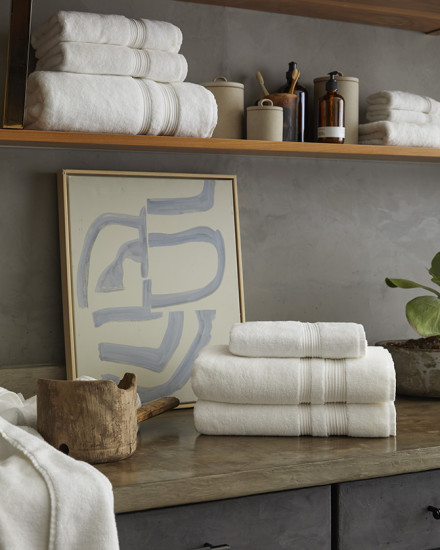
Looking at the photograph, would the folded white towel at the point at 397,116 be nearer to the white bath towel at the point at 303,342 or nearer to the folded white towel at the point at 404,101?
the folded white towel at the point at 404,101

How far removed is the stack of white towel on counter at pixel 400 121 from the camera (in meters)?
1.99

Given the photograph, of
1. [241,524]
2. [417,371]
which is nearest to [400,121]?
[417,371]

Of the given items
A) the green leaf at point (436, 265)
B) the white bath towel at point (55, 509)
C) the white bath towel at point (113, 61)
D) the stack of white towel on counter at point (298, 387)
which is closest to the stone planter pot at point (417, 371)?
the green leaf at point (436, 265)

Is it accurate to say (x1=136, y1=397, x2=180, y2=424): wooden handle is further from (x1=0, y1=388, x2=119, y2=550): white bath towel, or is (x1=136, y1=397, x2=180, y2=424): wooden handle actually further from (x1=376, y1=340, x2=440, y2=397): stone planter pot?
(x1=376, y1=340, x2=440, y2=397): stone planter pot

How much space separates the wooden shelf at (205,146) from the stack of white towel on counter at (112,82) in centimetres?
2

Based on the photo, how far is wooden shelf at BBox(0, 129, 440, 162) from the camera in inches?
Result: 63.3

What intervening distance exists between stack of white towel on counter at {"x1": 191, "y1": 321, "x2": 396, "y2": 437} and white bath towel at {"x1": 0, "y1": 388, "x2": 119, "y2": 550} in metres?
0.42

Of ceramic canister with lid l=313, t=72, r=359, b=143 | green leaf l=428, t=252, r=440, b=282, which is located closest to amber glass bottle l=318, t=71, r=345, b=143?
ceramic canister with lid l=313, t=72, r=359, b=143

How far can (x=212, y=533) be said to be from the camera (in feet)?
4.34

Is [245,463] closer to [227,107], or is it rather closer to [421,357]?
[421,357]

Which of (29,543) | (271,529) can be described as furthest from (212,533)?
(29,543)

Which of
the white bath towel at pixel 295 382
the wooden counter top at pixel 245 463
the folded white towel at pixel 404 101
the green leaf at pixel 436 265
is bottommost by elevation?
the wooden counter top at pixel 245 463

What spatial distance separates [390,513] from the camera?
145cm

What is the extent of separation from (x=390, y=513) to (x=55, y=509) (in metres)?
0.64
